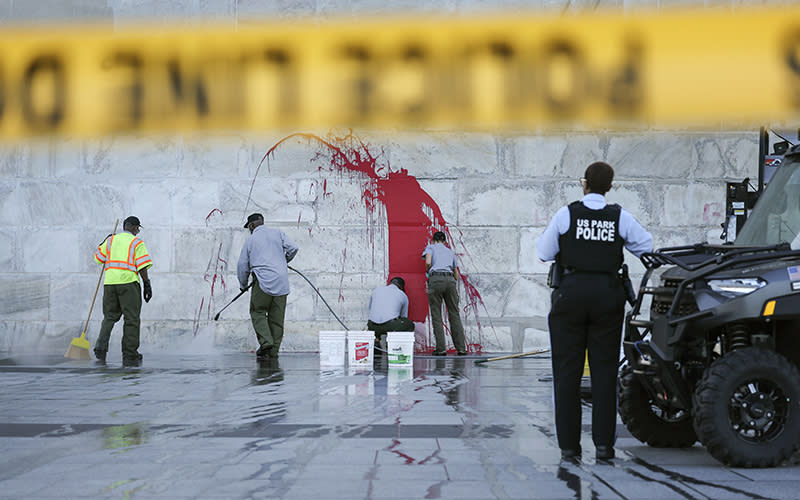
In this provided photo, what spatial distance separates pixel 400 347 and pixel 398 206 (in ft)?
12.2

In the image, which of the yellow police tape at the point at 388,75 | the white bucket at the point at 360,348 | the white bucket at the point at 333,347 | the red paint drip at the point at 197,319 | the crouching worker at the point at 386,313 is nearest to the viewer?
the white bucket at the point at 360,348

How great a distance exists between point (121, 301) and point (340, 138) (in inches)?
161

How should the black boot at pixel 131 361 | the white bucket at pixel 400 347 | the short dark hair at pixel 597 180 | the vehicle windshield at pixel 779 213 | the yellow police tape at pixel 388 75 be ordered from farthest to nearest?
the yellow police tape at pixel 388 75 → the black boot at pixel 131 361 → the white bucket at pixel 400 347 → the vehicle windshield at pixel 779 213 → the short dark hair at pixel 597 180

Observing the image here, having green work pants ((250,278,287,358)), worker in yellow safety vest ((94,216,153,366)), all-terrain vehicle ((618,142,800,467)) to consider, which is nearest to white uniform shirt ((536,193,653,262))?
all-terrain vehicle ((618,142,800,467))

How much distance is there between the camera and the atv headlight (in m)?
5.98

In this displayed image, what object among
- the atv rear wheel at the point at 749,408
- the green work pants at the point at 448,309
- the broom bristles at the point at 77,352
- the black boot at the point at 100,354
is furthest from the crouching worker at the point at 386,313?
the atv rear wheel at the point at 749,408

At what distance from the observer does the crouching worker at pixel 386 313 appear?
1428 cm

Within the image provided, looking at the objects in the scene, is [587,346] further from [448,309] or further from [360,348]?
[448,309]

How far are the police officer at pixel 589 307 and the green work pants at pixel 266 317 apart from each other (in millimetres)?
7911

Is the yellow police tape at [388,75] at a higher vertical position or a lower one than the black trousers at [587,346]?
higher

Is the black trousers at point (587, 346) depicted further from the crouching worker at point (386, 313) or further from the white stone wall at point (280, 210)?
the white stone wall at point (280, 210)

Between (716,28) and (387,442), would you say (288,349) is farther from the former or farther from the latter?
(387,442)

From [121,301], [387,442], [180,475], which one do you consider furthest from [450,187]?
[180,475]

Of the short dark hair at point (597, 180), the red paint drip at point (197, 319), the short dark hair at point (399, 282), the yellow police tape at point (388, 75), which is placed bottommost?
the red paint drip at point (197, 319)
